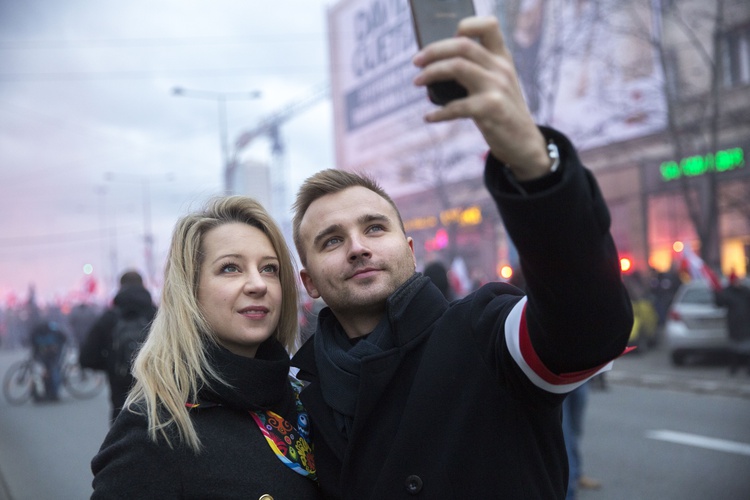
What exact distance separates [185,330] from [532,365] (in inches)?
45.4

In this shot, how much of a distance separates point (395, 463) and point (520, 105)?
3.29 ft

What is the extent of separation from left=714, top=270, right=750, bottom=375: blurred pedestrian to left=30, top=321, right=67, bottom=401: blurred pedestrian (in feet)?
37.4

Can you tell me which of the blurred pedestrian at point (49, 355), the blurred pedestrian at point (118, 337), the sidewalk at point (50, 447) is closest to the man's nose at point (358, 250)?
the blurred pedestrian at point (118, 337)

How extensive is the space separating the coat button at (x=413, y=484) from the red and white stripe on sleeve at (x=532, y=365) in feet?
1.34

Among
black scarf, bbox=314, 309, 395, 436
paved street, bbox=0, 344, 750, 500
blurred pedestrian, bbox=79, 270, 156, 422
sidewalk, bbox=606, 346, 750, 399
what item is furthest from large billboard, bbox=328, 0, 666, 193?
black scarf, bbox=314, 309, 395, 436

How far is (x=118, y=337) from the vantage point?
17.7 ft

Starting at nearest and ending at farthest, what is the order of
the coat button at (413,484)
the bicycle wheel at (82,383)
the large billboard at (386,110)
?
the coat button at (413,484) → the bicycle wheel at (82,383) → the large billboard at (386,110)

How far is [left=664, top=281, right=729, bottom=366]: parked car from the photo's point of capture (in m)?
11.6

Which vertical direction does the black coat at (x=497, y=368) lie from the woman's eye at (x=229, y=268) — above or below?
below

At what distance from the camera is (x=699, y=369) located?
1201cm

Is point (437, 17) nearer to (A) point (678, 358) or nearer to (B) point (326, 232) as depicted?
(B) point (326, 232)

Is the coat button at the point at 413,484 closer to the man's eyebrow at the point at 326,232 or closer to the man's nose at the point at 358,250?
the man's nose at the point at 358,250

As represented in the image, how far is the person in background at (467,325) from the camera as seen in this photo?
4.12ft

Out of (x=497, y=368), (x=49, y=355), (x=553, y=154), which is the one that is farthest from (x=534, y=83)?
(x=553, y=154)
